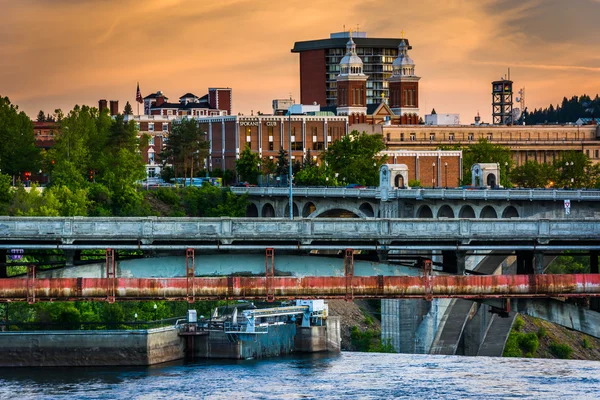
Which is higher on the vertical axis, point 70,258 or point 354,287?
point 70,258

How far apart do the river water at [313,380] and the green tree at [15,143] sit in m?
71.7

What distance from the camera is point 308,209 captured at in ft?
493

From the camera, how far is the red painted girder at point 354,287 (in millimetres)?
55250

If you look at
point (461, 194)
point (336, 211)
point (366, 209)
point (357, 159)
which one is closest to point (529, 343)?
point (461, 194)

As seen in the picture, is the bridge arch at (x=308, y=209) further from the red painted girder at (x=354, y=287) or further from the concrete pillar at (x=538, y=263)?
the red painted girder at (x=354, y=287)

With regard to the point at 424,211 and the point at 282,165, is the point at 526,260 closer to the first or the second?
Answer: the point at 424,211

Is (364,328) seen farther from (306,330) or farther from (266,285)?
(266,285)

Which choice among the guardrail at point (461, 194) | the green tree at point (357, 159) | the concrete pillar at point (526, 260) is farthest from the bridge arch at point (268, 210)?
the concrete pillar at point (526, 260)

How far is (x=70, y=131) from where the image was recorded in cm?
14250

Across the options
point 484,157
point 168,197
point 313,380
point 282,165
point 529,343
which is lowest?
point 529,343

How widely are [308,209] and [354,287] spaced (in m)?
94.9

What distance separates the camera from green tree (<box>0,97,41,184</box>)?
141 metres

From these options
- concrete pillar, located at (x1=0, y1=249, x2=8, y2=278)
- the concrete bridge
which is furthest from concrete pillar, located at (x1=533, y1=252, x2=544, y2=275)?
the concrete bridge

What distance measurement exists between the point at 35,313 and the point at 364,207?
6268cm
